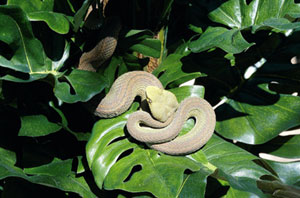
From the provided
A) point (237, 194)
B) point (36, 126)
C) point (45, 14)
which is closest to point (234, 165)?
point (237, 194)

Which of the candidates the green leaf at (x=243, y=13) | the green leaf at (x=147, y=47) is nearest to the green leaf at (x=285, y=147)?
the green leaf at (x=243, y=13)

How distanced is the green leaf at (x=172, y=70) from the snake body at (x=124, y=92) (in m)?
0.05

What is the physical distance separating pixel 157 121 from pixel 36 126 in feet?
1.78

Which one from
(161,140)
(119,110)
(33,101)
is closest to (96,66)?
(119,110)

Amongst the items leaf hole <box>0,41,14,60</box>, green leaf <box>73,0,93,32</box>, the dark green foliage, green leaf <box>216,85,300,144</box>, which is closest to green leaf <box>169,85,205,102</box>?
the dark green foliage

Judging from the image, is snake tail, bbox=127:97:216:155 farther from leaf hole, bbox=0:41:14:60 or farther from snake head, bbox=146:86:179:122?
leaf hole, bbox=0:41:14:60

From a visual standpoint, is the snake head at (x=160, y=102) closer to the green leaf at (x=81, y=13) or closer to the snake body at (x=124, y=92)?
the snake body at (x=124, y=92)

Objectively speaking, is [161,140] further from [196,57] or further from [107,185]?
[196,57]

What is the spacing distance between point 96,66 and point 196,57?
469 millimetres

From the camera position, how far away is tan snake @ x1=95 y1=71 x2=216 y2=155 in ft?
4.88

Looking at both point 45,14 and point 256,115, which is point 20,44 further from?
point 256,115

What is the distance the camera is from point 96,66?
5.14 feet

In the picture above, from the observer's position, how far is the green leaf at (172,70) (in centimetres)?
157

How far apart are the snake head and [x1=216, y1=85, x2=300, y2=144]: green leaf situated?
0.92 feet
